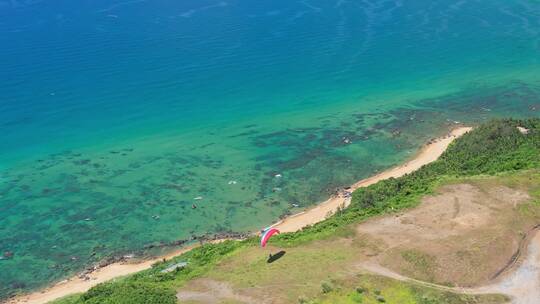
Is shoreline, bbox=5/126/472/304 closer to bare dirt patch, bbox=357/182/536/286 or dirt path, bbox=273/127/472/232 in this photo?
dirt path, bbox=273/127/472/232

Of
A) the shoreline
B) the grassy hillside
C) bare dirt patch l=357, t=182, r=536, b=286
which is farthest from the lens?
the shoreline

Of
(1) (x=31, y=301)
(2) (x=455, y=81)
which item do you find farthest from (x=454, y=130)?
(1) (x=31, y=301)

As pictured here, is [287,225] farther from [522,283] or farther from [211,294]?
[522,283]

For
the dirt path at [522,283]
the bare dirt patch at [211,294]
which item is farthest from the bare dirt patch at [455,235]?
the bare dirt patch at [211,294]

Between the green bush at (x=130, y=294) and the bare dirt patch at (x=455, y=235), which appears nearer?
the green bush at (x=130, y=294)

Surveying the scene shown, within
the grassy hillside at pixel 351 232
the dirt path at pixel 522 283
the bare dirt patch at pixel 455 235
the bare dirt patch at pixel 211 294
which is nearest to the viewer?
the dirt path at pixel 522 283

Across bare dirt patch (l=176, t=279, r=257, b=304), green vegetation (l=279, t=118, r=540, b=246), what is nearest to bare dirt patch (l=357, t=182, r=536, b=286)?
green vegetation (l=279, t=118, r=540, b=246)

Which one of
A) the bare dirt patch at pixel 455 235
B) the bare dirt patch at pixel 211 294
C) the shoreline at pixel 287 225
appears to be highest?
the bare dirt patch at pixel 455 235

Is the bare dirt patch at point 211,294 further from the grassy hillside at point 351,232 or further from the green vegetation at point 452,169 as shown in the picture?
the green vegetation at point 452,169
